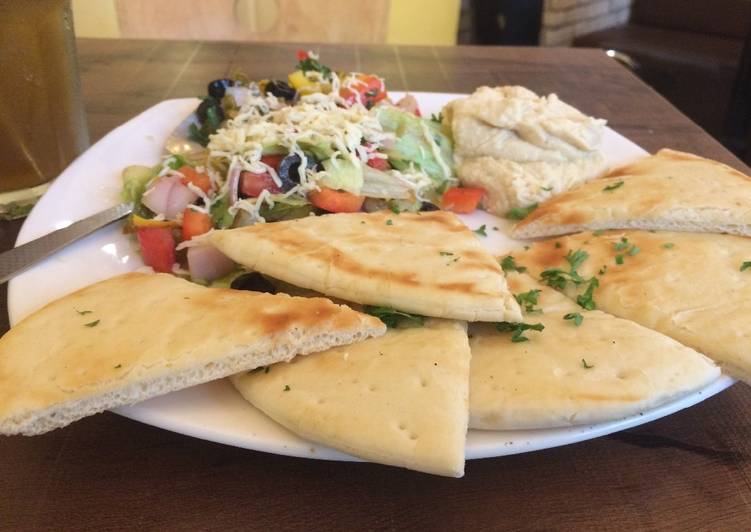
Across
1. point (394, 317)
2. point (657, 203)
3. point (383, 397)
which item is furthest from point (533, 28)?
point (383, 397)

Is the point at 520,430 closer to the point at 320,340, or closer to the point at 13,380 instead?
the point at 320,340

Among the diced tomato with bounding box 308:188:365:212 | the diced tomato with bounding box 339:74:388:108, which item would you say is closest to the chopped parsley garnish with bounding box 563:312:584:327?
the diced tomato with bounding box 308:188:365:212

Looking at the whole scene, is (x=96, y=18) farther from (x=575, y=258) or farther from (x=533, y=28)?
(x=575, y=258)

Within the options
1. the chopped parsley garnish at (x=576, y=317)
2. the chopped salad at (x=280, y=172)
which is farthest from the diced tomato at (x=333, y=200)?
the chopped parsley garnish at (x=576, y=317)

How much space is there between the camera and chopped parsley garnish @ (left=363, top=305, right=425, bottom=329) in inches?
62.8

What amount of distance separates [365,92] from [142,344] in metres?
1.96

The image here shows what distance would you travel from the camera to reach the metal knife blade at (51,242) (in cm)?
186

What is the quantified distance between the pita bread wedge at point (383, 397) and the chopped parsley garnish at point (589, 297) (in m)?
0.47

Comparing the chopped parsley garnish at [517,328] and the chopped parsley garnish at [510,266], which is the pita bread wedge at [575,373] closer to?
the chopped parsley garnish at [517,328]

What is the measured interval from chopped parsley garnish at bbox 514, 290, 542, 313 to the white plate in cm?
45

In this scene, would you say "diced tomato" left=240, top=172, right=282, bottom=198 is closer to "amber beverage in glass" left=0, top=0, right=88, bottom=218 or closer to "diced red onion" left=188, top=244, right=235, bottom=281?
"diced red onion" left=188, top=244, right=235, bottom=281

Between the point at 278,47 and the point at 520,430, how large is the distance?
3.87 metres

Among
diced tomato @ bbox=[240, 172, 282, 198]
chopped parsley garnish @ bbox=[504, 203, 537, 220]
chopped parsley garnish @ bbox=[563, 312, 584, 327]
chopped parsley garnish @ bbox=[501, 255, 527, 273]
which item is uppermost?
diced tomato @ bbox=[240, 172, 282, 198]

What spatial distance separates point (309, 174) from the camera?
2.45 m
